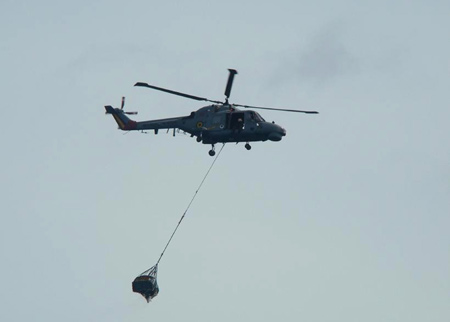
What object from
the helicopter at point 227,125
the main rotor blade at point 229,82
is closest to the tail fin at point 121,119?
the helicopter at point 227,125

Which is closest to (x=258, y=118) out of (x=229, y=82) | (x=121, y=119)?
(x=229, y=82)

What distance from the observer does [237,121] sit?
87.4 meters

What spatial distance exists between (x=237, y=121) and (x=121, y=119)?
1121 cm

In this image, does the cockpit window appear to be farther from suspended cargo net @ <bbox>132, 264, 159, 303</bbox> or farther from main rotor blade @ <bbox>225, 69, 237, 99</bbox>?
suspended cargo net @ <bbox>132, 264, 159, 303</bbox>

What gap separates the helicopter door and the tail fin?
917cm

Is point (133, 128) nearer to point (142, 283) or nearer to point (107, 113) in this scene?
point (107, 113)

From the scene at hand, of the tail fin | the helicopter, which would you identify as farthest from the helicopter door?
the tail fin

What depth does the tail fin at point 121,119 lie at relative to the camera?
92.9m

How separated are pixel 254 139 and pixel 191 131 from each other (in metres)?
4.90

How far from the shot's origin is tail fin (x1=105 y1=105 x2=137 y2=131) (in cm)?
9291

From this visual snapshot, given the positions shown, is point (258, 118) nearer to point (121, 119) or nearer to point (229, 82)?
point (229, 82)

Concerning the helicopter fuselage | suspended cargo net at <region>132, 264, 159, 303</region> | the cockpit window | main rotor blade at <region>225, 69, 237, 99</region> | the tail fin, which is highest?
main rotor blade at <region>225, 69, 237, 99</region>

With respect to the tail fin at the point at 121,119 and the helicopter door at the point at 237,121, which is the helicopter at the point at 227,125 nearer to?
the helicopter door at the point at 237,121

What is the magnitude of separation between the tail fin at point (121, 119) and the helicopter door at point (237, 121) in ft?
30.1
